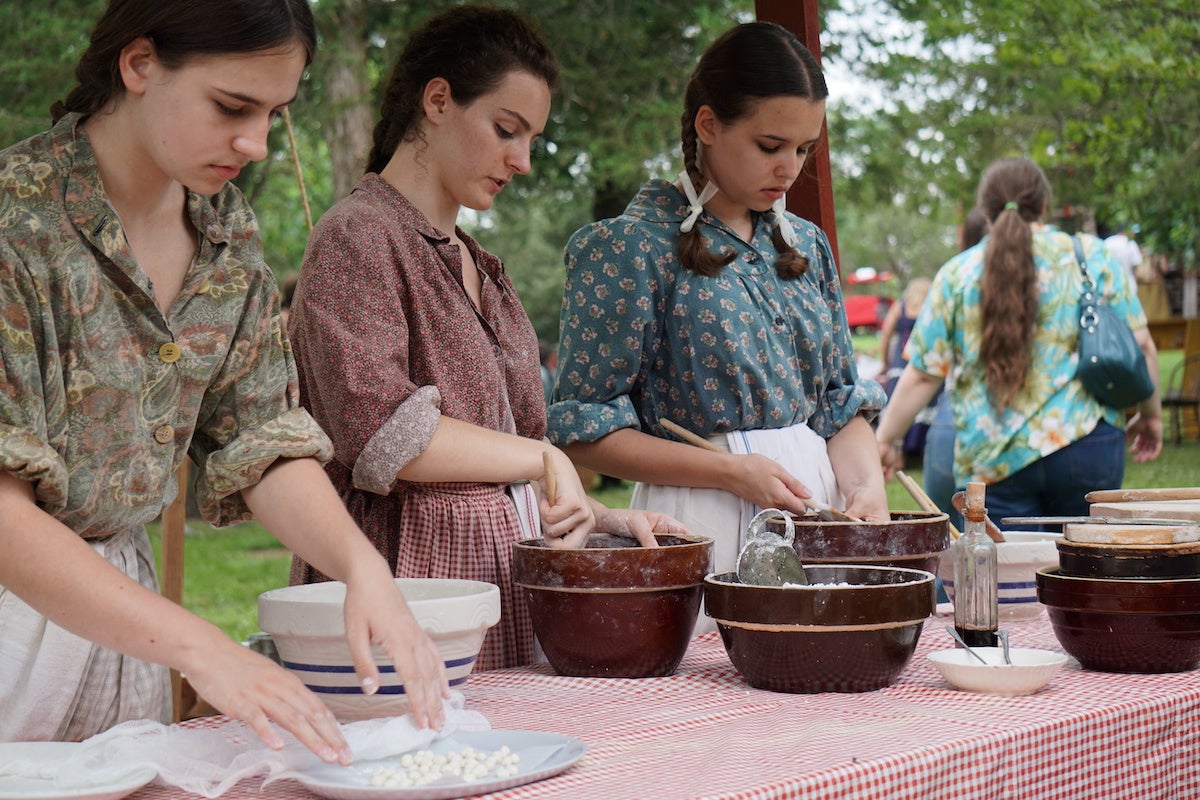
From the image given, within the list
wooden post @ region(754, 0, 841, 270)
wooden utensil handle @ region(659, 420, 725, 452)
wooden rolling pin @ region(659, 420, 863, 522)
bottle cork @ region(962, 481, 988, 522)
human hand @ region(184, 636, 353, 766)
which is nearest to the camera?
human hand @ region(184, 636, 353, 766)

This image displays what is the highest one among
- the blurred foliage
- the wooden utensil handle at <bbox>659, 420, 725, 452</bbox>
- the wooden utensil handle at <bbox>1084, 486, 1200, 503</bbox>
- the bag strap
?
the blurred foliage

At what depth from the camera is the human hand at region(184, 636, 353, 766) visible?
1.26 m

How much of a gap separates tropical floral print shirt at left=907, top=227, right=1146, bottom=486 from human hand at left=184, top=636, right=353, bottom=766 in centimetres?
314

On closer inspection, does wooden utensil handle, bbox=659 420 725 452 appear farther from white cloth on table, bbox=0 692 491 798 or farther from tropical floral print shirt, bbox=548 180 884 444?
white cloth on table, bbox=0 692 491 798

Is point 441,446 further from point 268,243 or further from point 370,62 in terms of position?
point 268,243

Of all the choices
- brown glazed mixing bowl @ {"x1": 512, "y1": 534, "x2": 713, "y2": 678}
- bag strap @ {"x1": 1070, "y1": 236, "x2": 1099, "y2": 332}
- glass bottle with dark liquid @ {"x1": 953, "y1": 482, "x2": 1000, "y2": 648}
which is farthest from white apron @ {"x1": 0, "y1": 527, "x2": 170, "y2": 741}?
bag strap @ {"x1": 1070, "y1": 236, "x2": 1099, "y2": 332}

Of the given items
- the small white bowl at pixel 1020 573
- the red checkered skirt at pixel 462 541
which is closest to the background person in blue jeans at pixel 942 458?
the small white bowl at pixel 1020 573

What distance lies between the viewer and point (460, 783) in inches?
51.6

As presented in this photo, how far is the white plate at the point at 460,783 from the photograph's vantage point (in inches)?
51.0

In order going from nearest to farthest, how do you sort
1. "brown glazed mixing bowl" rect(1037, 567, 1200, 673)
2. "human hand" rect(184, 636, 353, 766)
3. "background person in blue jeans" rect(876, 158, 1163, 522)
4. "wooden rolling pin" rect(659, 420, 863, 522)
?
"human hand" rect(184, 636, 353, 766) < "brown glazed mixing bowl" rect(1037, 567, 1200, 673) < "wooden rolling pin" rect(659, 420, 863, 522) < "background person in blue jeans" rect(876, 158, 1163, 522)

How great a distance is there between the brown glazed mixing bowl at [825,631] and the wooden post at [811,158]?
1.56m

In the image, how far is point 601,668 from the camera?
188 cm

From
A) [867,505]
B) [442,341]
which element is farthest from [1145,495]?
[442,341]

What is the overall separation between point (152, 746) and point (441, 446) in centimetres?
68
